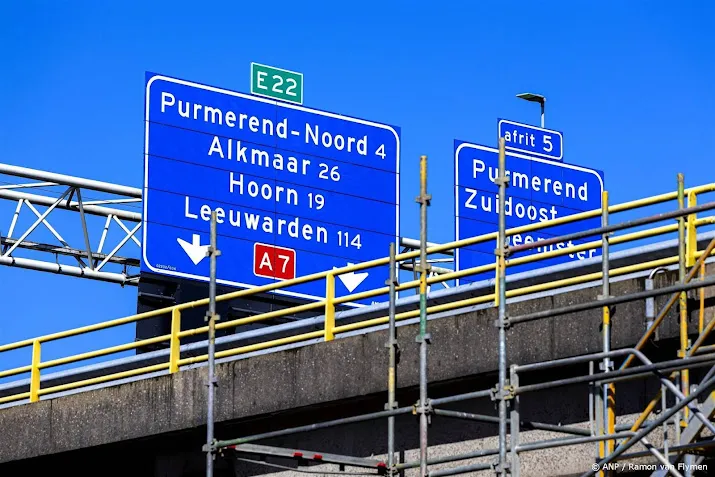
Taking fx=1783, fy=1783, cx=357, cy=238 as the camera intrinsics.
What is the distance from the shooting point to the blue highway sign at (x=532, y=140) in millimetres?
33031

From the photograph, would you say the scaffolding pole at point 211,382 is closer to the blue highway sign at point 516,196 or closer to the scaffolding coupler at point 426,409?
the scaffolding coupler at point 426,409

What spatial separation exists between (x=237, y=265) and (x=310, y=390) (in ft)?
34.8

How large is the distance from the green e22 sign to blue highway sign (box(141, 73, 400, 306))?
0.25m

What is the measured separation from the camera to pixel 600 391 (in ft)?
48.5

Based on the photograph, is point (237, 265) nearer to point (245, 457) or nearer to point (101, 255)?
point (101, 255)

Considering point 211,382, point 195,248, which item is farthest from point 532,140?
point 211,382

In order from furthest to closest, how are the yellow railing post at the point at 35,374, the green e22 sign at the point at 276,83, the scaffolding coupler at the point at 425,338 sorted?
the green e22 sign at the point at 276,83, the yellow railing post at the point at 35,374, the scaffolding coupler at the point at 425,338

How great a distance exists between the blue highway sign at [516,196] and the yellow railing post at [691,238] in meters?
16.0

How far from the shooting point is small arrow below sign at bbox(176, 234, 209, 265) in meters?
27.8

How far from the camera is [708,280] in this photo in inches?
544

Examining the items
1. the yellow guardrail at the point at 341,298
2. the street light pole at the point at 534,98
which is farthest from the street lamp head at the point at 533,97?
the yellow guardrail at the point at 341,298

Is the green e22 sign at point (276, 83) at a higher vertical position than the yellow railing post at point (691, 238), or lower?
higher

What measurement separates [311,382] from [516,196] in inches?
590

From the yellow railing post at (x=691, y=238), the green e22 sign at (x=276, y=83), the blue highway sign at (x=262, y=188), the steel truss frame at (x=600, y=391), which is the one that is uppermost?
the green e22 sign at (x=276, y=83)
